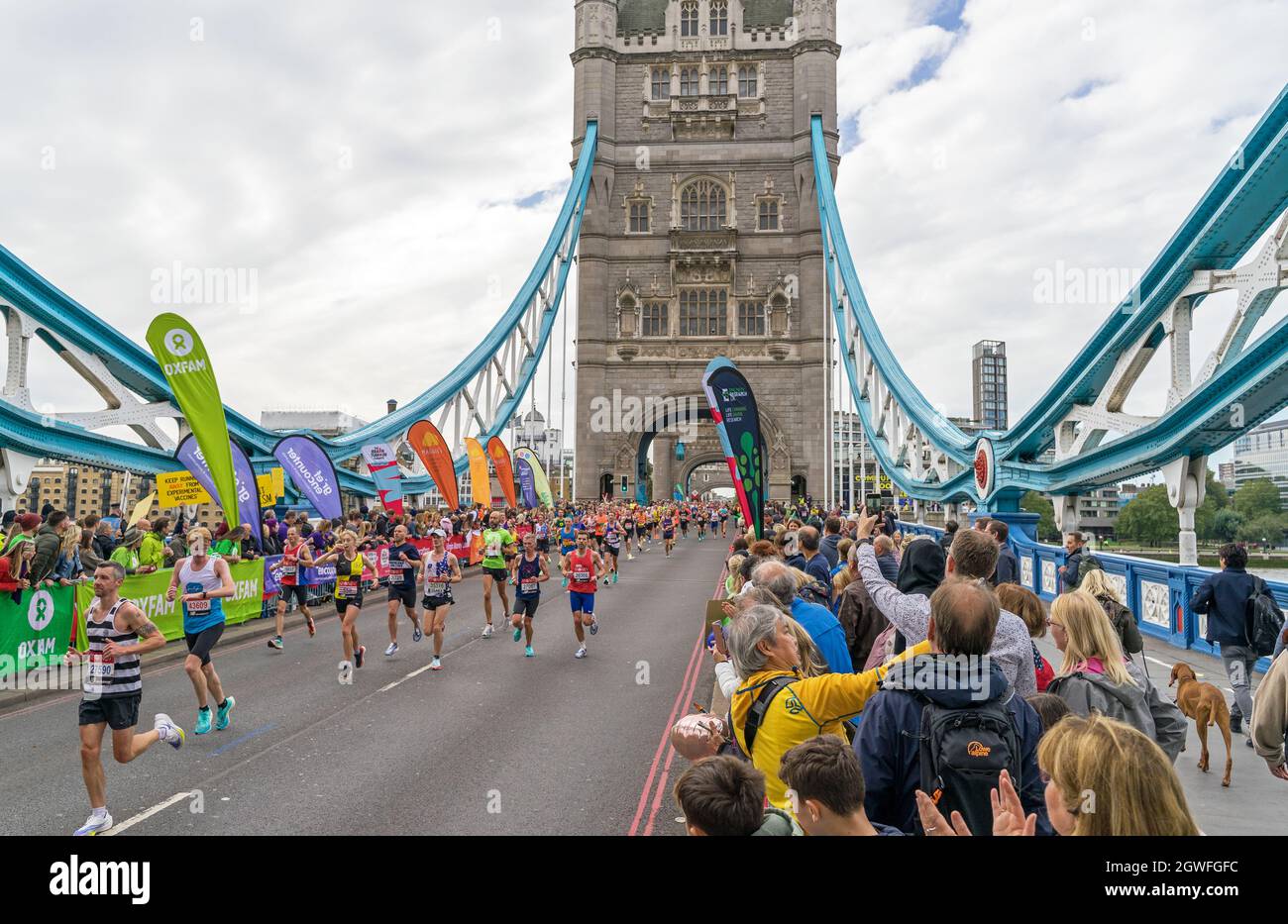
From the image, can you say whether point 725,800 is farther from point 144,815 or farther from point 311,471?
point 311,471

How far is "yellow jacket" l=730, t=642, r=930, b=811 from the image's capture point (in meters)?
3.34

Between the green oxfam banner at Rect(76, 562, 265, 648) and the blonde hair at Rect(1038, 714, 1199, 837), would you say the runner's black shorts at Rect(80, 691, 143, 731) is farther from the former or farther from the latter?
the blonde hair at Rect(1038, 714, 1199, 837)

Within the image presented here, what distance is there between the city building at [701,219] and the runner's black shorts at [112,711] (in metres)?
39.8

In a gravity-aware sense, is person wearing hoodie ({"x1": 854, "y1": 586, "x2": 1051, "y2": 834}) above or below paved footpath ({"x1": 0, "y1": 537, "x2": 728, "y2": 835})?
above

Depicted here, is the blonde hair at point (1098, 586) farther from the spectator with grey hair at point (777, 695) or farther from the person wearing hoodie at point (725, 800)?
the person wearing hoodie at point (725, 800)

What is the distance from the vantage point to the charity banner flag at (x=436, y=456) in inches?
1000

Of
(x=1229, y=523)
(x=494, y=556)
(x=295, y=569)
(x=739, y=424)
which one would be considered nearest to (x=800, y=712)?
(x=739, y=424)

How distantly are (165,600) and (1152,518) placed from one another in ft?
285

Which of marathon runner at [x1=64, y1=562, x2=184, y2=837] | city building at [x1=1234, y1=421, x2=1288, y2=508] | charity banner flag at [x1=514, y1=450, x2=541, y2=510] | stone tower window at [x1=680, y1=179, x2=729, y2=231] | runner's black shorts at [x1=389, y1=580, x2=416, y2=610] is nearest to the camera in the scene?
marathon runner at [x1=64, y1=562, x2=184, y2=837]

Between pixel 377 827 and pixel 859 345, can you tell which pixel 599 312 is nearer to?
pixel 859 345

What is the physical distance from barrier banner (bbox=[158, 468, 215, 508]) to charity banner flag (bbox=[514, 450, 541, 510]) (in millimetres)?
16699

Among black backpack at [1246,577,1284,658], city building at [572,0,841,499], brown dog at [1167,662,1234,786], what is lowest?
brown dog at [1167,662,1234,786]

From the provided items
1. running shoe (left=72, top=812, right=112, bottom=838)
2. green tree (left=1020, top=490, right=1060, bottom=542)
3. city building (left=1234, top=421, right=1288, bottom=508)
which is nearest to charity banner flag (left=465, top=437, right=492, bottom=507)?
running shoe (left=72, top=812, right=112, bottom=838)

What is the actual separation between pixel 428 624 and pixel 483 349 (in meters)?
31.8
